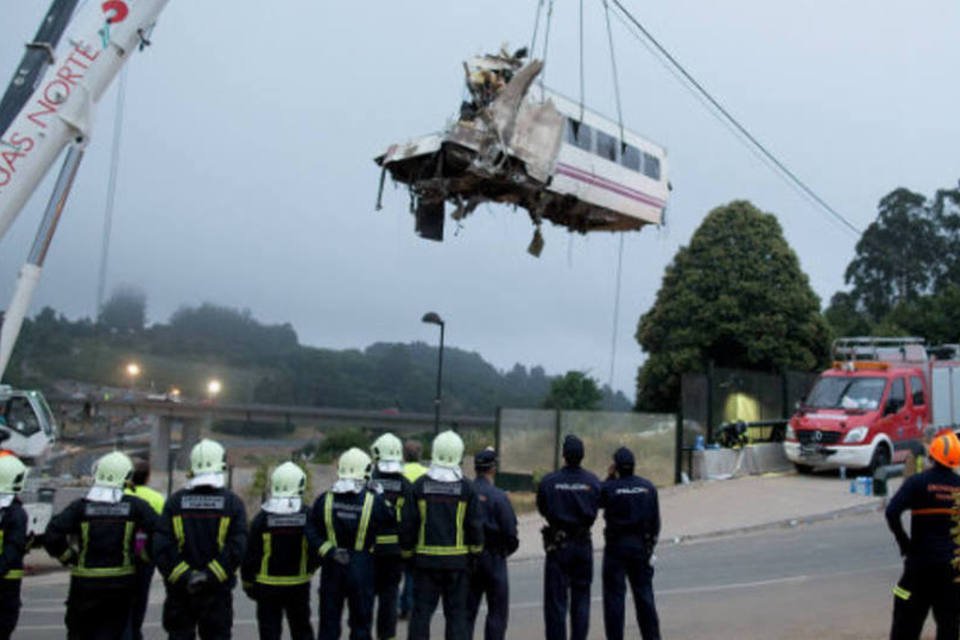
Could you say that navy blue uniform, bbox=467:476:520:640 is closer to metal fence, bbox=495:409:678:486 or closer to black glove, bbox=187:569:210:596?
black glove, bbox=187:569:210:596

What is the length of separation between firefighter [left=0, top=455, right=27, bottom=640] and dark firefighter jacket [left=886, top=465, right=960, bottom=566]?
655 centimetres

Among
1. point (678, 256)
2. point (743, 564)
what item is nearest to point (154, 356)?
point (678, 256)

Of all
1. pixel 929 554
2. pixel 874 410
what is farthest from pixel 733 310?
pixel 929 554

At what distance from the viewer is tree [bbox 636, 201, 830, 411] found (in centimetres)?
3666

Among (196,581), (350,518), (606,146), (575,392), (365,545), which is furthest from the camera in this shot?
(575,392)

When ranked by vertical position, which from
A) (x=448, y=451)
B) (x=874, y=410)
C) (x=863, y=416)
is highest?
(x=874, y=410)

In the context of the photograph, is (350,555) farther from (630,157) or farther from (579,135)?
(630,157)

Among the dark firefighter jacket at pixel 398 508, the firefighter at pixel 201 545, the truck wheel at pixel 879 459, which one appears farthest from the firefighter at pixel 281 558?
the truck wheel at pixel 879 459

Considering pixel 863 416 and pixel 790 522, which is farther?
pixel 863 416

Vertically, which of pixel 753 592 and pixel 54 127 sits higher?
pixel 54 127

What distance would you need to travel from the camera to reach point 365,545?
25.0 feet

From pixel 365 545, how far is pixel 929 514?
4.40 m

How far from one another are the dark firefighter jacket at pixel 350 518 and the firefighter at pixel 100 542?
132cm

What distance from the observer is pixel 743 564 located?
1316 cm
